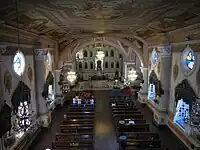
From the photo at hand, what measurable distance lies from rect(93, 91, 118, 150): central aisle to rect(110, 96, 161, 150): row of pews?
50 cm

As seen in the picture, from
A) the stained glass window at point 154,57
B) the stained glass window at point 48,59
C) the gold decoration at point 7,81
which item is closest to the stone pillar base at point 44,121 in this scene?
the stained glass window at point 48,59

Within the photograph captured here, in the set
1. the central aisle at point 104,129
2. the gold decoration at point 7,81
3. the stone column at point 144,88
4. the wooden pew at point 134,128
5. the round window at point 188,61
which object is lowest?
the central aisle at point 104,129

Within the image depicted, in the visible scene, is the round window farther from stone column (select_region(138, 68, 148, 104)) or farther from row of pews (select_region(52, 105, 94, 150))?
stone column (select_region(138, 68, 148, 104))

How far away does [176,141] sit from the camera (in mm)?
12422

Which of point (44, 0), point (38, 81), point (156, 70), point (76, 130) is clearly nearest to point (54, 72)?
point (38, 81)

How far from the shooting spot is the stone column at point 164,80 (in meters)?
14.1

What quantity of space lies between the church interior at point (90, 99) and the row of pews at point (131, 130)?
52 mm

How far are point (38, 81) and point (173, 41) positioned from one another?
30.3ft

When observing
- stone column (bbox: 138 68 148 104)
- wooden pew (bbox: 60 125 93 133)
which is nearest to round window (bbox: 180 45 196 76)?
wooden pew (bbox: 60 125 93 133)

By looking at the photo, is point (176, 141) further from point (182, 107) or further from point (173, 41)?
point (173, 41)

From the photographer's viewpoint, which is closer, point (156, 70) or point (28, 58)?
point (28, 58)

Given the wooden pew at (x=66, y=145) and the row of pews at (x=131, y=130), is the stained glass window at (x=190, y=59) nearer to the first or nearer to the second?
the row of pews at (x=131, y=130)

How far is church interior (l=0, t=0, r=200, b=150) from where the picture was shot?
7762mm

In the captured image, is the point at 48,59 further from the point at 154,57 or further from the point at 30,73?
the point at 154,57
